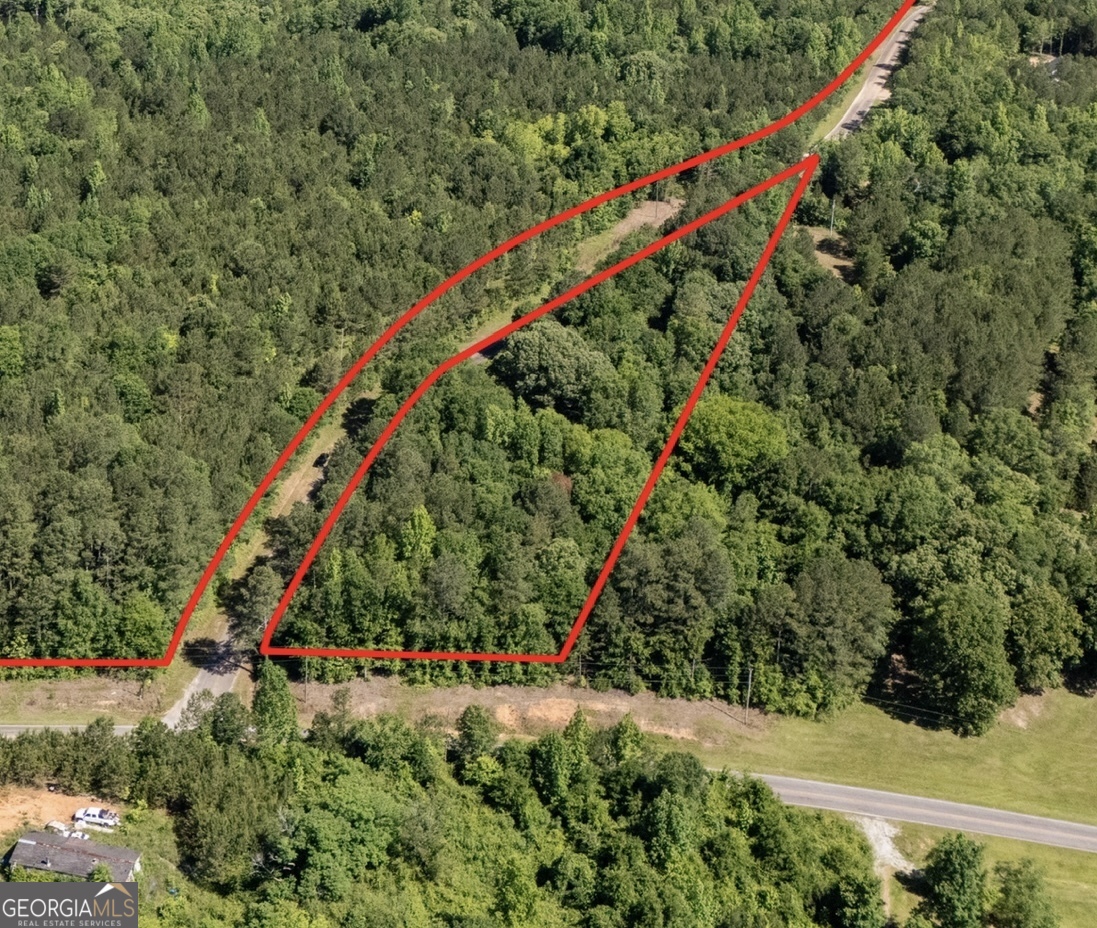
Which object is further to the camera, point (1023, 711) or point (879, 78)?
point (879, 78)

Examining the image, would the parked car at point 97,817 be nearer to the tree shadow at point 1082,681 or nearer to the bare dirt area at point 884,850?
the bare dirt area at point 884,850

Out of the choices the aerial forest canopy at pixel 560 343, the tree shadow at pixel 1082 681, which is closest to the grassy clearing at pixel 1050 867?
the aerial forest canopy at pixel 560 343

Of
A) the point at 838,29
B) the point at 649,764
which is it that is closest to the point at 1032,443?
the point at 649,764

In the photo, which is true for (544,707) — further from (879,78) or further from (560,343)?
(879,78)

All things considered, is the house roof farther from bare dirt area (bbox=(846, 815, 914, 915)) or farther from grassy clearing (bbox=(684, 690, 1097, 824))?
bare dirt area (bbox=(846, 815, 914, 915))

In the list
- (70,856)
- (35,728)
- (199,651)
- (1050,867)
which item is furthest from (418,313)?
(1050,867)

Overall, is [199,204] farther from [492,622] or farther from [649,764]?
[649,764]

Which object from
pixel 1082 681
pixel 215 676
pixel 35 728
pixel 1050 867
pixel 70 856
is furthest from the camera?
pixel 1082 681
